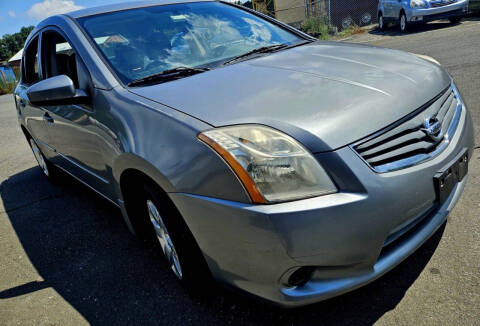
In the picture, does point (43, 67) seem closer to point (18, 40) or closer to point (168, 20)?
point (168, 20)

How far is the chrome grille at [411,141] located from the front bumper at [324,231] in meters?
0.04

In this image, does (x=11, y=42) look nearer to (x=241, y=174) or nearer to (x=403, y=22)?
(x=403, y=22)

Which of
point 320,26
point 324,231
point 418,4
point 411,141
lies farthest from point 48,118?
point 320,26

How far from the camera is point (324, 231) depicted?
4.98 feet

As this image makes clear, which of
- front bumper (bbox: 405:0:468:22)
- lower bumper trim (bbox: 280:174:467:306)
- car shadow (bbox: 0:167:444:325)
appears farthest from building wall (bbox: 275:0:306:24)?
lower bumper trim (bbox: 280:174:467:306)

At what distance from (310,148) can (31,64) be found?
3485 mm

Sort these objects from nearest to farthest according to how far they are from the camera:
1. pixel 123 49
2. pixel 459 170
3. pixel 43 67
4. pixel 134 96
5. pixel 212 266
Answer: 1. pixel 212 266
2. pixel 459 170
3. pixel 134 96
4. pixel 123 49
5. pixel 43 67

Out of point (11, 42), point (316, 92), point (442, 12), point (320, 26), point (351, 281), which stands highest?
point (316, 92)

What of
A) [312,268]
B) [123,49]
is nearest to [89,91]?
[123,49]

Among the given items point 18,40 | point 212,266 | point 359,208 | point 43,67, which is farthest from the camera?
point 18,40

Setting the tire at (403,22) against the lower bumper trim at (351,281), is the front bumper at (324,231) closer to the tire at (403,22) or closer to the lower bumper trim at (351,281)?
the lower bumper trim at (351,281)

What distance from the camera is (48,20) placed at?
3158mm

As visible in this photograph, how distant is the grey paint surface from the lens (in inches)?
60.6

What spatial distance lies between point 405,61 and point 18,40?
4274 inches
